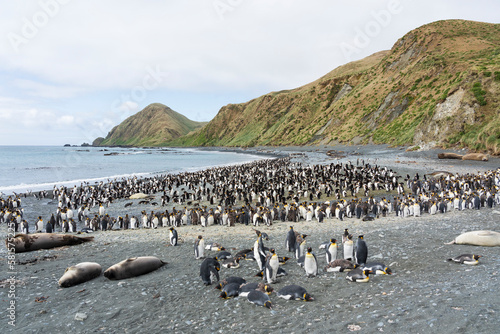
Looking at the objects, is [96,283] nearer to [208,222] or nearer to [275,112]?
[208,222]

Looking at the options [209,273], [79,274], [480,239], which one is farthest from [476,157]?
[79,274]

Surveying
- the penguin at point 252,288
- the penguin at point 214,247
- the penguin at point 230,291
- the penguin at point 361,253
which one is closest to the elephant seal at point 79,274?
the penguin at point 214,247

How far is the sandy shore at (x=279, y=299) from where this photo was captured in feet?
16.4

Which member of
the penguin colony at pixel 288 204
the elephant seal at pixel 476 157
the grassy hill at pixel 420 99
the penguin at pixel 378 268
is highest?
the grassy hill at pixel 420 99

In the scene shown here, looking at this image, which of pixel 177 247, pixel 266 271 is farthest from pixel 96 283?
pixel 266 271

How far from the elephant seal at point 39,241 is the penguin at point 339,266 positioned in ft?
33.0

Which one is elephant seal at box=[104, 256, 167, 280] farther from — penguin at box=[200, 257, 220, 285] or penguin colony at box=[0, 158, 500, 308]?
penguin at box=[200, 257, 220, 285]

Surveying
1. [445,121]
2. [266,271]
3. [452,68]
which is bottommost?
[266,271]

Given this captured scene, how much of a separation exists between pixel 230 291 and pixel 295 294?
1398 millimetres

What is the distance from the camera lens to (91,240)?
12.5 m

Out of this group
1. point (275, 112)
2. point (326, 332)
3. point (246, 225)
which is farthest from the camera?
point (275, 112)

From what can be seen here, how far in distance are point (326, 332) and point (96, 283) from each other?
598 cm

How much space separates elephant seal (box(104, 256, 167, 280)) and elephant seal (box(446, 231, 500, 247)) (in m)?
8.95

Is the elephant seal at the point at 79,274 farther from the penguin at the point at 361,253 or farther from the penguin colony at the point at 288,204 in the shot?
the penguin colony at the point at 288,204
